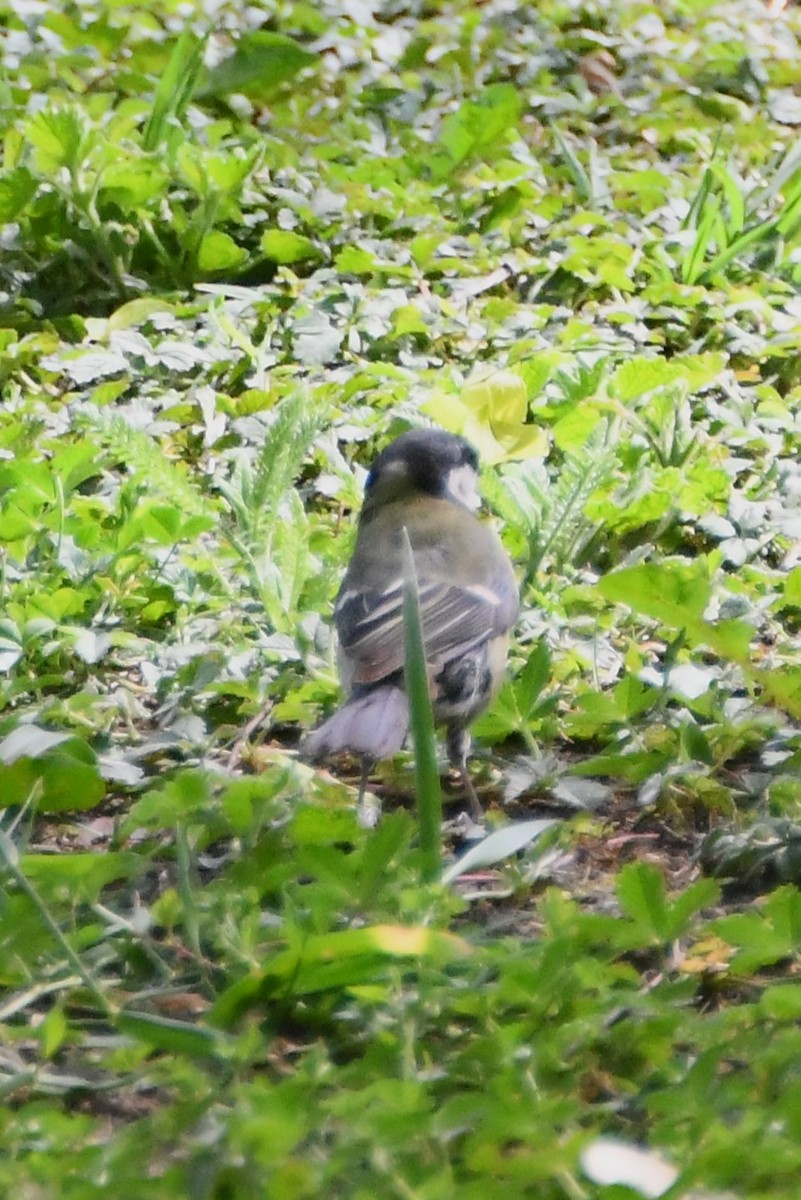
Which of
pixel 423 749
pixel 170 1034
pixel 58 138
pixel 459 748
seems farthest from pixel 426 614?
pixel 58 138

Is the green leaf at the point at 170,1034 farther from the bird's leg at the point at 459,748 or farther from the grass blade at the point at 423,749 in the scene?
the bird's leg at the point at 459,748

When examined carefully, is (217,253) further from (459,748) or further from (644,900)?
(644,900)

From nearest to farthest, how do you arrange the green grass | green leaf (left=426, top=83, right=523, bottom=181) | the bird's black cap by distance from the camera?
the green grass < the bird's black cap < green leaf (left=426, top=83, right=523, bottom=181)

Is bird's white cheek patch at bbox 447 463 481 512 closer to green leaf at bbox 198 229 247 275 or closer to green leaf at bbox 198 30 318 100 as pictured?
green leaf at bbox 198 229 247 275

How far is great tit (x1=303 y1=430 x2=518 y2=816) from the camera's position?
311 cm

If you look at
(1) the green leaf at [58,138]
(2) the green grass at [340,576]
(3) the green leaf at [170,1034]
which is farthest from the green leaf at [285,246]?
(3) the green leaf at [170,1034]

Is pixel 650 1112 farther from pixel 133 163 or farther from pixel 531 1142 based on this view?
pixel 133 163

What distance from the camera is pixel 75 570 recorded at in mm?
4051

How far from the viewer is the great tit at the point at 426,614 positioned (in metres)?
3.11

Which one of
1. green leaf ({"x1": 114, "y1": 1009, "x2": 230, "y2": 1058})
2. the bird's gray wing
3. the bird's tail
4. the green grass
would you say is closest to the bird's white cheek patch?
the green grass

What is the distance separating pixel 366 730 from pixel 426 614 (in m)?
0.42

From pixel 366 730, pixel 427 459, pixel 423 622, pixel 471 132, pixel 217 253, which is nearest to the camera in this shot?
pixel 366 730

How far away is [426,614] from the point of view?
11.1 ft

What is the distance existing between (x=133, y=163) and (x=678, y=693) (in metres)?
3.15
